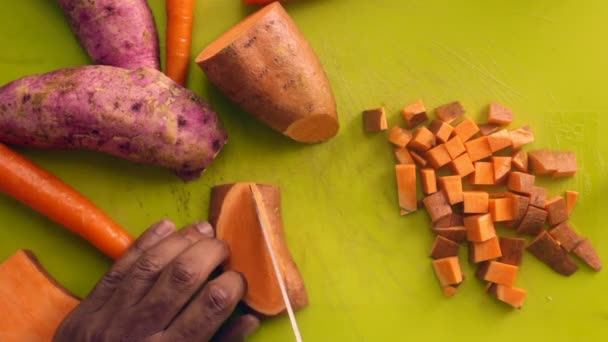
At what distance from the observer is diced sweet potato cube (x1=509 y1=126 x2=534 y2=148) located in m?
1.77

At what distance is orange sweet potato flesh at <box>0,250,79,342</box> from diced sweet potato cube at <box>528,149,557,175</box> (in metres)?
1.46

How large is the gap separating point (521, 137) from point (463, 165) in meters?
0.21

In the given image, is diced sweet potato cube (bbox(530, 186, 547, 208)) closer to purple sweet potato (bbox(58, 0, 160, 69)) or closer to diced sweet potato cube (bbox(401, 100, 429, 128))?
diced sweet potato cube (bbox(401, 100, 429, 128))

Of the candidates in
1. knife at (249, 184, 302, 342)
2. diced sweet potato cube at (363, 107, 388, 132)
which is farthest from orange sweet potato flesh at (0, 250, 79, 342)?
diced sweet potato cube at (363, 107, 388, 132)

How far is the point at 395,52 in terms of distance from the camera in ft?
5.95

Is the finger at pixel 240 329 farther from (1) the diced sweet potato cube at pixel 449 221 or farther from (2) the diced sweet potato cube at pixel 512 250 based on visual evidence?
(2) the diced sweet potato cube at pixel 512 250

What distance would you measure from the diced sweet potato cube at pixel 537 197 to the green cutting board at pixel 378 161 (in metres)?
0.09

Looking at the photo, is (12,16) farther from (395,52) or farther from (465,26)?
(465,26)

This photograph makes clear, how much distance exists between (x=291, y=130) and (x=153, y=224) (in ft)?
1.71

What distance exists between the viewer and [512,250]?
1.75m

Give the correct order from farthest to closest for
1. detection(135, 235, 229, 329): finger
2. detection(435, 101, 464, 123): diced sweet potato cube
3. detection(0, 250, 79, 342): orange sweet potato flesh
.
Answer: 1. detection(435, 101, 464, 123): diced sweet potato cube
2. detection(0, 250, 79, 342): orange sweet potato flesh
3. detection(135, 235, 229, 329): finger

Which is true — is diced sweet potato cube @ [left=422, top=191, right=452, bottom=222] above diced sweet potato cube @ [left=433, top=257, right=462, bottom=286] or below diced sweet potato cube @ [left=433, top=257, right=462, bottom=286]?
above

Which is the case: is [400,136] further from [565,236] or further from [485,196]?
[565,236]

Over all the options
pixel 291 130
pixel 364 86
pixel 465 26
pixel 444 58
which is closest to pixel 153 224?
pixel 291 130
